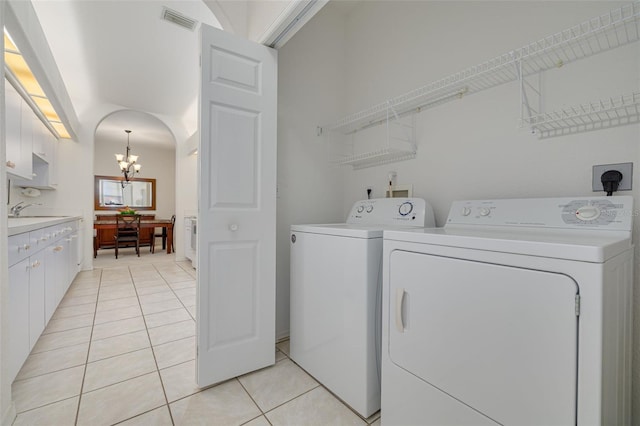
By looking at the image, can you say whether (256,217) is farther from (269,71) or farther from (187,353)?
(187,353)

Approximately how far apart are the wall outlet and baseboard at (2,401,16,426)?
2.63 metres

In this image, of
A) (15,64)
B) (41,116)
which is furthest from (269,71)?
(41,116)

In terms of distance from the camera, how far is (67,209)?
411 centimetres

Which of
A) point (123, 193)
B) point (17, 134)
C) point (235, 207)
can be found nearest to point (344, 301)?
point (235, 207)

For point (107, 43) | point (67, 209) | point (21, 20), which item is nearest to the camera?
point (21, 20)

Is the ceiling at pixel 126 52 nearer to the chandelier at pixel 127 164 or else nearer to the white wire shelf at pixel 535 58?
the chandelier at pixel 127 164

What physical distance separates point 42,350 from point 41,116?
2632 millimetres

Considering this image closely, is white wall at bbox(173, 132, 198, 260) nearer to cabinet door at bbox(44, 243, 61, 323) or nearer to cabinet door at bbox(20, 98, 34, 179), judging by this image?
cabinet door at bbox(20, 98, 34, 179)

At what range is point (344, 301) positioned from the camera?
138 cm

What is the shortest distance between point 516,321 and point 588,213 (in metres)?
0.60

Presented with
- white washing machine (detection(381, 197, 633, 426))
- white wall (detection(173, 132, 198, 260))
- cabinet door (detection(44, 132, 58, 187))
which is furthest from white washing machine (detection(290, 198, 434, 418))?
white wall (detection(173, 132, 198, 260))

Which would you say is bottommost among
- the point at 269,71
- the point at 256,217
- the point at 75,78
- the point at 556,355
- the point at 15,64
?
the point at 556,355

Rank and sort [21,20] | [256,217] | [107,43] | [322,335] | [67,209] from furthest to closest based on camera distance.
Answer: [67,209] → [107,43] → [21,20] → [256,217] → [322,335]

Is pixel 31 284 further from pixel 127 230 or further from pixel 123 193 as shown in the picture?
pixel 123 193
